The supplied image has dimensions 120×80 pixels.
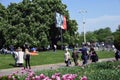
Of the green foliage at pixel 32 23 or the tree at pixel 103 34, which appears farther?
the tree at pixel 103 34

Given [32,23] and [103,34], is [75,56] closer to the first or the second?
[32,23]

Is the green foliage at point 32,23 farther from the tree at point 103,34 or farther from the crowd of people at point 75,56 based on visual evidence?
the tree at point 103,34

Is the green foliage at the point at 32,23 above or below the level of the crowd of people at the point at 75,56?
above

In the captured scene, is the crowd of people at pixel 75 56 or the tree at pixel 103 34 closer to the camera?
the crowd of people at pixel 75 56

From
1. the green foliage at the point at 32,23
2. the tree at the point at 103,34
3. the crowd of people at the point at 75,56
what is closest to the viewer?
the crowd of people at the point at 75,56

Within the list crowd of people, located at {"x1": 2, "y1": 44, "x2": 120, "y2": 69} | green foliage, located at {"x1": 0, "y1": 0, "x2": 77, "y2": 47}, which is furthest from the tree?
crowd of people, located at {"x1": 2, "y1": 44, "x2": 120, "y2": 69}

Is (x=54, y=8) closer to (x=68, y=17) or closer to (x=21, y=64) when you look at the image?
(x=68, y=17)

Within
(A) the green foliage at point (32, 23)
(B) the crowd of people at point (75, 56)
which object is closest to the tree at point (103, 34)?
(A) the green foliage at point (32, 23)

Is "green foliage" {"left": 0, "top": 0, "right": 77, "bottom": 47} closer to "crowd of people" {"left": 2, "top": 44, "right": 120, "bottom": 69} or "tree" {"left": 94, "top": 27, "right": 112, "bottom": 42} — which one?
"crowd of people" {"left": 2, "top": 44, "right": 120, "bottom": 69}

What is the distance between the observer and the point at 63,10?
69.2 m

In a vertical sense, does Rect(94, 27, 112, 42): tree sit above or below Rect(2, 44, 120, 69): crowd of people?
above

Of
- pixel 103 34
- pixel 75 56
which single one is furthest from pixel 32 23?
pixel 103 34

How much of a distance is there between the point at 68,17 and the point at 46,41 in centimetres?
1021

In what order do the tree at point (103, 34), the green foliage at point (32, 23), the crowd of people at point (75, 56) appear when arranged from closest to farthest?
the crowd of people at point (75, 56)
the green foliage at point (32, 23)
the tree at point (103, 34)
